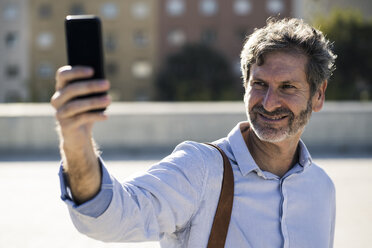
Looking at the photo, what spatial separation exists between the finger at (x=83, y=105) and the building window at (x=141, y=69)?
6168 cm

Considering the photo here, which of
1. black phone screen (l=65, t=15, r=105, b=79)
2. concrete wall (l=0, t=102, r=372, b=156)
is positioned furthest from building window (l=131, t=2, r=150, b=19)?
black phone screen (l=65, t=15, r=105, b=79)

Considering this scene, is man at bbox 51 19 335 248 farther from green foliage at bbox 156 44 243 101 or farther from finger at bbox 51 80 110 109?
green foliage at bbox 156 44 243 101

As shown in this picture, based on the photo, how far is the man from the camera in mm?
1398

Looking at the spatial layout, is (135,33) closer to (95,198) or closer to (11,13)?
(11,13)

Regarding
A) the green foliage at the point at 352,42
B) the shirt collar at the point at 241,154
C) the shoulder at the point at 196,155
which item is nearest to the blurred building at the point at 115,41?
the green foliage at the point at 352,42

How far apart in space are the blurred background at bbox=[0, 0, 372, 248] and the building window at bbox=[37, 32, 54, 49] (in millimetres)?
132

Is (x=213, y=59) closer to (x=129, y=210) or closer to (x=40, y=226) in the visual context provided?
(x=40, y=226)

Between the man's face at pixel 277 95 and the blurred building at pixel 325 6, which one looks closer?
the man's face at pixel 277 95

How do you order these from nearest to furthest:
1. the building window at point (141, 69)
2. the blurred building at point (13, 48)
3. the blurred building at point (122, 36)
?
the blurred building at point (122, 36) → the blurred building at point (13, 48) → the building window at point (141, 69)

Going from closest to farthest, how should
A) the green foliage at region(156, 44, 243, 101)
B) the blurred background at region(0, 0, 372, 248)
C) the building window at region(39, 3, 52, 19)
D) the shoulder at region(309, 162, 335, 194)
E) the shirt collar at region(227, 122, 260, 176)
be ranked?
the shirt collar at region(227, 122, 260, 176) < the shoulder at region(309, 162, 335, 194) < the blurred background at region(0, 0, 372, 248) < the green foliage at region(156, 44, 243, 101) < the building window at region(39, 3, 52, 19)

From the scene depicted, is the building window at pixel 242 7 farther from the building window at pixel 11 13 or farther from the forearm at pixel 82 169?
the forearm at pixel 82 169

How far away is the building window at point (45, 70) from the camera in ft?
205

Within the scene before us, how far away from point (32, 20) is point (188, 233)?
6433cm

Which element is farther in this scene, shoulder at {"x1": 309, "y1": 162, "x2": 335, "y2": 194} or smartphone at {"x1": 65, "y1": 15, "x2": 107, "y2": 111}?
shoulder at {"x1": 309, "y1": 162, "x2": 335, "y2": 194}
